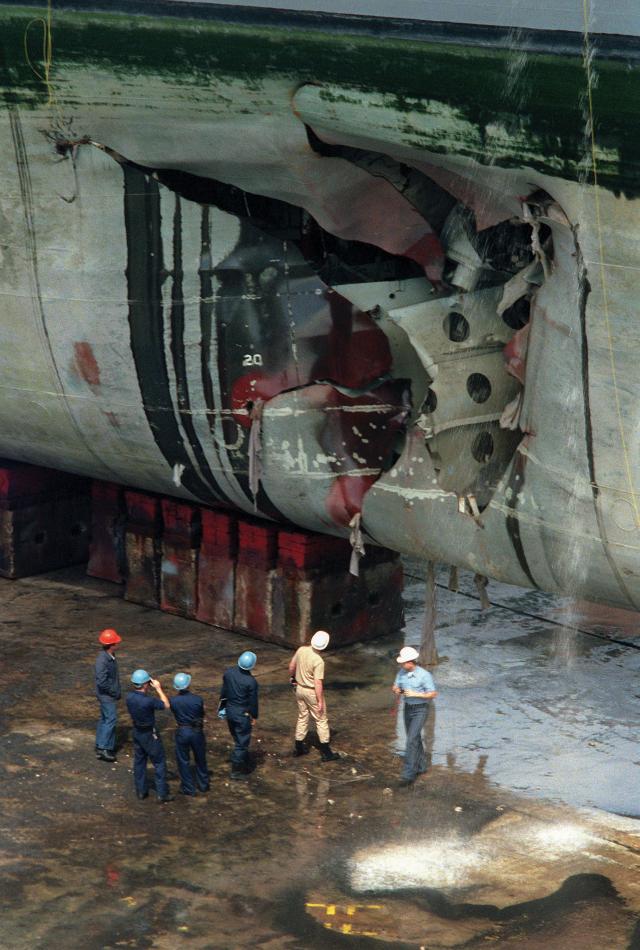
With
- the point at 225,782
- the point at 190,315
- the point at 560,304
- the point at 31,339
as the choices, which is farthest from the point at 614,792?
the point at 31,339

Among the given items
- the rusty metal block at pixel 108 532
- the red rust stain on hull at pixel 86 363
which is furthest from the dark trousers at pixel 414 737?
the rusty metal block at pixel 108 532

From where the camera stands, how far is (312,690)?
1228 cm

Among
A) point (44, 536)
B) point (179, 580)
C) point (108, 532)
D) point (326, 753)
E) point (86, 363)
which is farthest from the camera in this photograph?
point (44, 536)

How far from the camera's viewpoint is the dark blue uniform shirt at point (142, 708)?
445 inches

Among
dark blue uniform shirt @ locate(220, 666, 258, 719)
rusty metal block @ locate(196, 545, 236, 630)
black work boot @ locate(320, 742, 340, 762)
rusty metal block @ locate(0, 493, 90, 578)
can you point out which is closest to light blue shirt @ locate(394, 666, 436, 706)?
black work boot @ locate(320, 742, 340, 762)

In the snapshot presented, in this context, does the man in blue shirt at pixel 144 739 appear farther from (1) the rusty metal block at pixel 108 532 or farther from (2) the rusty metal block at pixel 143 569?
(1) the rusty metal block at pixel 108 532

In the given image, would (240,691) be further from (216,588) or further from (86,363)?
(86,363)

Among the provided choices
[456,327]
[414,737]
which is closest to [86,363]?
[456,327]

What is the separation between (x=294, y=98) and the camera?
11.2 meters

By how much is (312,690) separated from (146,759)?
1.46 metres

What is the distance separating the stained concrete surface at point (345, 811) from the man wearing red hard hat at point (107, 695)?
6.4 inches

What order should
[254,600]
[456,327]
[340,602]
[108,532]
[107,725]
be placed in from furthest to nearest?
[108,532]
[254,600]
[340,602]
[107,725]
[456,327]

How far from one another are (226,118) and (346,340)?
6.70ft

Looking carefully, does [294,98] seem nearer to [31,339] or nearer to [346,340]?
[346,340]
